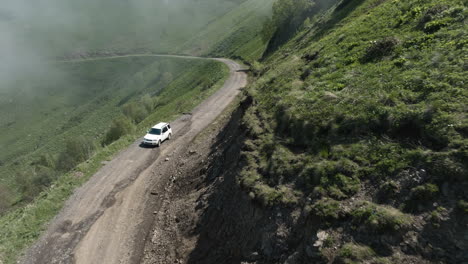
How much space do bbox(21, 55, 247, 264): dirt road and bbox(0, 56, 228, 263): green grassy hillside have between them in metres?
1.28

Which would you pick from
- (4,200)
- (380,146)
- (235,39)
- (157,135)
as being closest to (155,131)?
(157,135)

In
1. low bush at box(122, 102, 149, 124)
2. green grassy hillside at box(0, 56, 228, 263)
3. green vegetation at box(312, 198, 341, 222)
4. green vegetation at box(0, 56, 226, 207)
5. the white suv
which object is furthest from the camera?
low bush at box(122, 102, 149, 124)

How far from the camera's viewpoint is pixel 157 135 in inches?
1088

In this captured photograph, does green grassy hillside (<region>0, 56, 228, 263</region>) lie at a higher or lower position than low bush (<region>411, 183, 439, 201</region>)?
higher

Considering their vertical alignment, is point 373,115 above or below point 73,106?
below

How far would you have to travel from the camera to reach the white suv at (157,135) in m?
27.2

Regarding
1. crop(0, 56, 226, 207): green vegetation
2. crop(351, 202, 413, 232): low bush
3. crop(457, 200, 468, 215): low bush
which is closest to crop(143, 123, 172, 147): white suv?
crop(0, 56, 226, 207): green vegetation

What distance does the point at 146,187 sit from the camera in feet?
67.8

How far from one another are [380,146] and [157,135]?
22.7 m

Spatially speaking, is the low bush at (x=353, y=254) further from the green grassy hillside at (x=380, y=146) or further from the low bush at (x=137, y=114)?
the low bush at (x=137, y=114)

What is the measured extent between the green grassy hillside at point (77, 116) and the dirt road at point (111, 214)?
1.28 m

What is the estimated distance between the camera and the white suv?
2717cm

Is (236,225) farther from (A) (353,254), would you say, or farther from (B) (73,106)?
(B) (73,106)

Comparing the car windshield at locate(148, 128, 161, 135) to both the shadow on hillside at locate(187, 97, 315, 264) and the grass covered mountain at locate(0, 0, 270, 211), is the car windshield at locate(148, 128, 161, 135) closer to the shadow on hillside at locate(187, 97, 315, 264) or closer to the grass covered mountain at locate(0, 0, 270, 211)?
the shadow on hillside at locate(187, 97, 315, 264)
